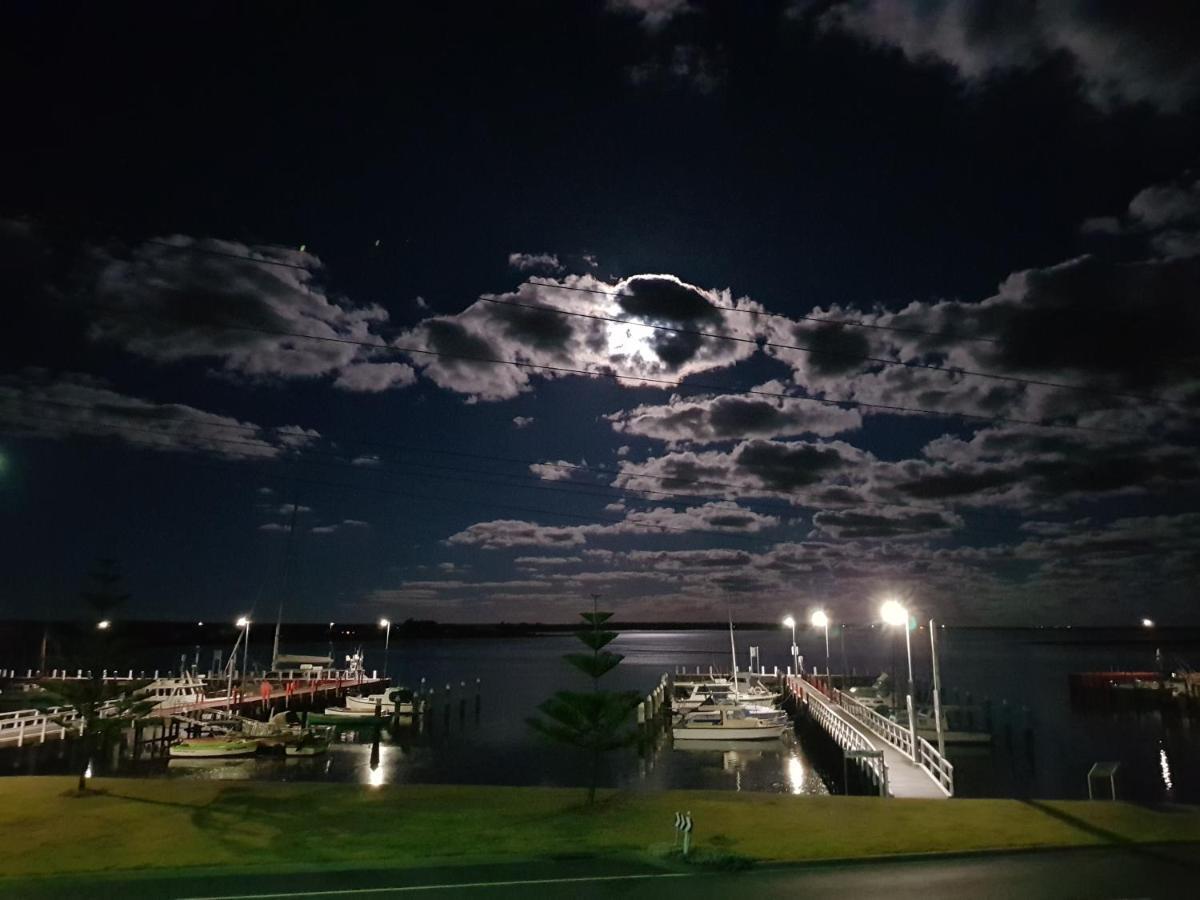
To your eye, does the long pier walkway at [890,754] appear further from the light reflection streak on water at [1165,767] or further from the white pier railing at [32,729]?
the white pier railing at [32,729]

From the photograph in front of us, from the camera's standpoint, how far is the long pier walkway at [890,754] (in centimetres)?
2688

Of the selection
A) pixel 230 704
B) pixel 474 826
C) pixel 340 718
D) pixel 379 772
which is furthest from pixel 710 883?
pixel 340 718

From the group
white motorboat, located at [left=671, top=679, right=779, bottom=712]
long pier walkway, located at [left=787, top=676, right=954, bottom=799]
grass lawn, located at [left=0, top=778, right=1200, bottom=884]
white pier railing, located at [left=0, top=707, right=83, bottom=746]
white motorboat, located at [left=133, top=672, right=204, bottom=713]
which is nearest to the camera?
grass lawn, located at [left=0, top=778, right=1200, bottom=884]

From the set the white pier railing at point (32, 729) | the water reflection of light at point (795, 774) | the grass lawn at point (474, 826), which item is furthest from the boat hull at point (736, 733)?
the white pier railing at point (32, 729)

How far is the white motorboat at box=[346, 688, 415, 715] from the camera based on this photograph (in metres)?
66.2

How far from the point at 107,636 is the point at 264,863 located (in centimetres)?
1118

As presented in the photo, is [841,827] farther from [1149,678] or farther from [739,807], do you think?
[1149,678]

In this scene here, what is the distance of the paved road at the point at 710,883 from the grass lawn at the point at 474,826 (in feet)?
2.43

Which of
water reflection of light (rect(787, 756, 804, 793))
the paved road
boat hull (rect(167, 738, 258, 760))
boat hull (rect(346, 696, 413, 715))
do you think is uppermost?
the paved road

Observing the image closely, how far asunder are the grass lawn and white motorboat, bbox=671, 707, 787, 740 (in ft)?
115

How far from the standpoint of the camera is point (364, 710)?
66.2 m

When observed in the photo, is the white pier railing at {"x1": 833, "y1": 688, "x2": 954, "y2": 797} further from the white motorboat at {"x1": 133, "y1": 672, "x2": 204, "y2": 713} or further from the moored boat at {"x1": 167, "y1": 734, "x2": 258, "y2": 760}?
the white motorboat at {"x1": 133, "y1": 672, "x2": 204, "y2": 713}

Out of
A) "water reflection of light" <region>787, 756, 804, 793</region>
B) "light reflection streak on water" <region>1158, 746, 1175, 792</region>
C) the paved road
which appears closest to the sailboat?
"water reflection of light" <region>787, 756, 804, 793</region>

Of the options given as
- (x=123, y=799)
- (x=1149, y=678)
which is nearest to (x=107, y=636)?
(x=123, y=799)
